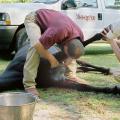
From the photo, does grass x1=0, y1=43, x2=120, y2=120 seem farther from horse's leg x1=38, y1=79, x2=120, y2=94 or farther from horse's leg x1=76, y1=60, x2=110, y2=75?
horse's leg x1=76, y1=60, x2=110, y2=75

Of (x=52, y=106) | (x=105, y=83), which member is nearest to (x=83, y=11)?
(x=105, y=83)

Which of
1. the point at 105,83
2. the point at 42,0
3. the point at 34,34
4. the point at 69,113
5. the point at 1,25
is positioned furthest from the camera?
the point at 42,0

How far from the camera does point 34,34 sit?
5.86 meters

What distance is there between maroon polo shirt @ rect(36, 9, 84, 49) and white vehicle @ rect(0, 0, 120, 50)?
116 inches

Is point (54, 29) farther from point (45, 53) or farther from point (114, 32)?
point (114, 32)

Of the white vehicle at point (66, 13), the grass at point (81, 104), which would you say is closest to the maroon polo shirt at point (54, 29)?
A: the grass at point (81, 104)

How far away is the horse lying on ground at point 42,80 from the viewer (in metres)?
6.32

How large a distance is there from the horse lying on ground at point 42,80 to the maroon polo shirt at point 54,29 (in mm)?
458

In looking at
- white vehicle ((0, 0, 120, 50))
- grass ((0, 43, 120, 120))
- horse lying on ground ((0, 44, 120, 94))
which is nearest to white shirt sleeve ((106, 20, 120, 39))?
horse lying on ground ((0, 44, 120, 94))

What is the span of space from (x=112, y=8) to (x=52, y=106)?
6.64 m

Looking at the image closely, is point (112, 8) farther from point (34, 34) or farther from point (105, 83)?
point (34, 34)

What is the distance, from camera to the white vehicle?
981 cm

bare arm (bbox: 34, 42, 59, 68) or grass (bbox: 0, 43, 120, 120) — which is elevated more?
bare arm (bbox: 34, 42, 59, 68)

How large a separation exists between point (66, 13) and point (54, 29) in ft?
17.7
